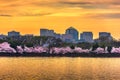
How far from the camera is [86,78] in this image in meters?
78.5

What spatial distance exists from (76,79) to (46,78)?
536 centimetres

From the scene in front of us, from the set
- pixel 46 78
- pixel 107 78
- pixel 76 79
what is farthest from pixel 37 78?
pixel 107 78

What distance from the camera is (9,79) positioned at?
75.1 metres

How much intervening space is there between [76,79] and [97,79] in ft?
12.7

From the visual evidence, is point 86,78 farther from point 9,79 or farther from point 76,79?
point 9,79

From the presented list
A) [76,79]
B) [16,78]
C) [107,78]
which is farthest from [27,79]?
[107,78]

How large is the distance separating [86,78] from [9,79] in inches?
526

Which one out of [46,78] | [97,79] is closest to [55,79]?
[46,78]

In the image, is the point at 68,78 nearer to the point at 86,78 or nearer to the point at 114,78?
the point at 86,78

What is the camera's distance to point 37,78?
7794 centimetres

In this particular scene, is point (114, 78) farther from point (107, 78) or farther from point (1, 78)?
point (1, 78)

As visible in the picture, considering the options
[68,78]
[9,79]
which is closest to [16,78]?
[9,79]

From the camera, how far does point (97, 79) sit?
3061 inches

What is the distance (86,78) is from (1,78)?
14566mm
